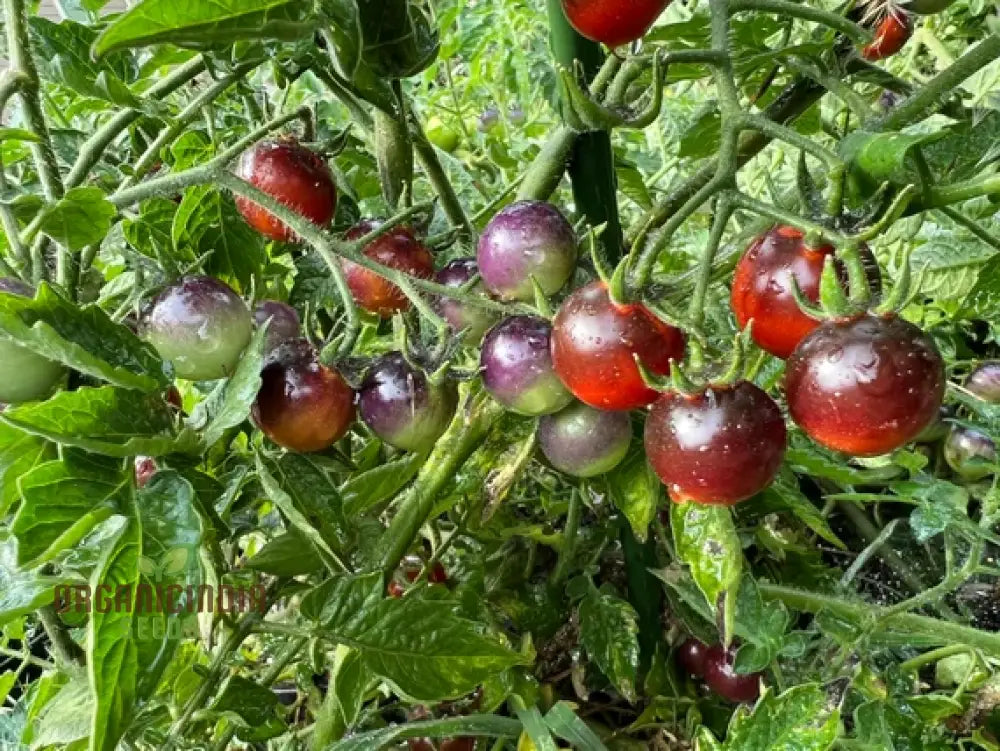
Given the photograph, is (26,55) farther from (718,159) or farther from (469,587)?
(469,587)

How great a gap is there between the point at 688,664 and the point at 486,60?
3.13ft

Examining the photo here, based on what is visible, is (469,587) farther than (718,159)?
Yes

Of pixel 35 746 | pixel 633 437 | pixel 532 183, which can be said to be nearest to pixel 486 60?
pixel 532 183

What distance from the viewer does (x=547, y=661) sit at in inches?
33.6

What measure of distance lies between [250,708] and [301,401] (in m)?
0.29

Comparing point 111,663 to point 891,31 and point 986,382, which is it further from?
point 986,382

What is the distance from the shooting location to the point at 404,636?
509mm

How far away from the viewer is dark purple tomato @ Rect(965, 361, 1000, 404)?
35.5 inches

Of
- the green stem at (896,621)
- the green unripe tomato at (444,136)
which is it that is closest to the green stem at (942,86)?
the green stem at (896,621)

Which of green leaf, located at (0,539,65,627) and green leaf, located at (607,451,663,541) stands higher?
green leaf, located at (0,539,65,627)

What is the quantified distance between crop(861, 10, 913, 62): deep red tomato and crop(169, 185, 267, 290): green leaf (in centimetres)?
41

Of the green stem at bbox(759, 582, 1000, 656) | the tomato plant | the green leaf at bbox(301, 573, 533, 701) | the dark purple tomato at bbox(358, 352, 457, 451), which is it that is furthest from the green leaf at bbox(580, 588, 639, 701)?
the dark purple tomato at bbox(358, 352, 457, 451)

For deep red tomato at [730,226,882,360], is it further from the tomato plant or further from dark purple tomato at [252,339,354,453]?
dark purple tomato at [252,339,354,453]

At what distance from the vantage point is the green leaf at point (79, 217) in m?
0.39
